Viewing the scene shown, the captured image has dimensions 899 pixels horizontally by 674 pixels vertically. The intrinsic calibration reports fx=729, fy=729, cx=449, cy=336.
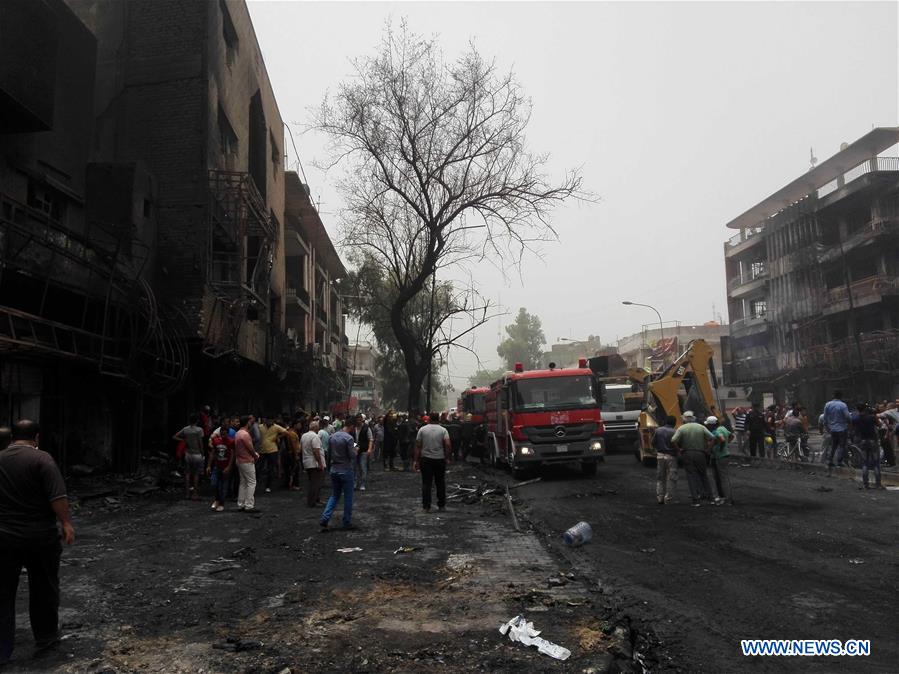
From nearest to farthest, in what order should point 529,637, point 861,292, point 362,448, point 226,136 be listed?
point 529,637 < point 362,448 < point 226,136 < point 861,292

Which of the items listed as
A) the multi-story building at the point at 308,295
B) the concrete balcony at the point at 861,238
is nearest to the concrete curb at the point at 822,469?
the concrete balcony at the point at 861,238

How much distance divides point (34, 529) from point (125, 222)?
13.9 metres

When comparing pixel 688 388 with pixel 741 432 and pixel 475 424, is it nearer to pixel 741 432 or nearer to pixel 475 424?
pixel 741 432

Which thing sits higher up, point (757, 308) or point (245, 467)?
point (757, 308)

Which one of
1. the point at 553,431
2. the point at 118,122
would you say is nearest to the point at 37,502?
the point at 553,431

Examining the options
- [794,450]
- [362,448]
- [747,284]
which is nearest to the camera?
[362,448]

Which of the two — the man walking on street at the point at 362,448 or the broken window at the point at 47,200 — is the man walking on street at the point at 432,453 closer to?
the man walking on street at the point at 362,448

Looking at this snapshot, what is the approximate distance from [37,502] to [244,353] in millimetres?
18618

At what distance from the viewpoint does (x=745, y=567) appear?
7688 millimetres

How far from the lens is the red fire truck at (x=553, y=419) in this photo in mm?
17703

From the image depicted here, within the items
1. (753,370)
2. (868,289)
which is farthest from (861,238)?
(753,370)

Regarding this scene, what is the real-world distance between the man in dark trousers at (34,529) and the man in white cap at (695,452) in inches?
391

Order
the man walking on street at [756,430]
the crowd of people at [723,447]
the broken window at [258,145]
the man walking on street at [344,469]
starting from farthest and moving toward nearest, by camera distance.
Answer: the broken window at [258,145] < the man walking on street at [756,430] < the crowd of people at [723,447] < the man walking on street at [344,469]

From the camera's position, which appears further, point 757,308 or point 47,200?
point 757,308
